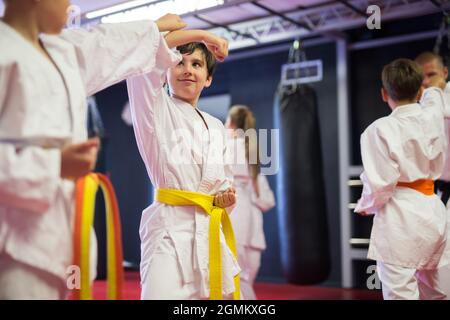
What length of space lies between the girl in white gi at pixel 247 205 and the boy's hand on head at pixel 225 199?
2492 millimetres

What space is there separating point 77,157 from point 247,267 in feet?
12.0

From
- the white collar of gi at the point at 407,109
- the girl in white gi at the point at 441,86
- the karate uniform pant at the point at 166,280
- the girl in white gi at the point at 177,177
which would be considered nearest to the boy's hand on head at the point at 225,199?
A: the girl in white gi at the point at 177,177

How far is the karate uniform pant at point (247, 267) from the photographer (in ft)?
15.0

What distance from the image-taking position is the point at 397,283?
2496 mm

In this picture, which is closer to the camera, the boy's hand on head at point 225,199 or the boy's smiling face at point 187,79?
the boy's hand on head at point 225,199

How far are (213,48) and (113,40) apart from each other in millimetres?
510

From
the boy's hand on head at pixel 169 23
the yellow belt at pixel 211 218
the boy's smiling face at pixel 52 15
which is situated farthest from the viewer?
the yellow belt at pixel 211 218

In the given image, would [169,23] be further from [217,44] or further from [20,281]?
[20,281]

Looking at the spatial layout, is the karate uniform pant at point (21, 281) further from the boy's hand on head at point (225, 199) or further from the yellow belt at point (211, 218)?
the boy's hand on head at point (225, 199)

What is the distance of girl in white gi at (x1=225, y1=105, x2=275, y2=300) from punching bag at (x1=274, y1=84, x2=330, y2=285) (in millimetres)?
365

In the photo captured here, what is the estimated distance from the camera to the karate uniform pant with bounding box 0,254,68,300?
130 centimetres

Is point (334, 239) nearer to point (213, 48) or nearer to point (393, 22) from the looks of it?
point (393, 22)

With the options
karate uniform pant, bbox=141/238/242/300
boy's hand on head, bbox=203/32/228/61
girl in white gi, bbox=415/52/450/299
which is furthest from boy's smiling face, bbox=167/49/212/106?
girl in white gi, bbox=415/52/450/299

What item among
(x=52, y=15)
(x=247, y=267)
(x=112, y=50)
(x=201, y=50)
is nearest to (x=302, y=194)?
(x=247, y=267)
